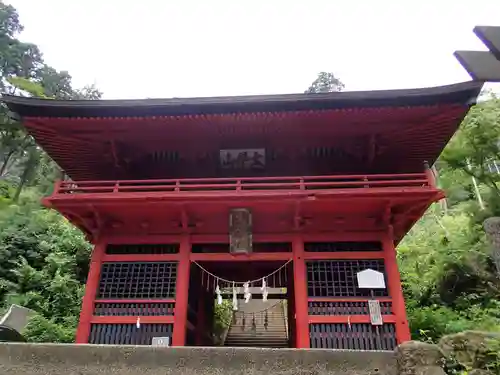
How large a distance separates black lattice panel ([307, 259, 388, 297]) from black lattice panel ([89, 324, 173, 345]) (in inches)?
146

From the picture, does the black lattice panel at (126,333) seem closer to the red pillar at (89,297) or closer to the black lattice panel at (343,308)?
the red pillar at (89,297)

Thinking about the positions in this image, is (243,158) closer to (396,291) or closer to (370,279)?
(370,279)

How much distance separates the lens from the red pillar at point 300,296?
9586 mm

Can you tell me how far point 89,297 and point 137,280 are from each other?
1.22 metres

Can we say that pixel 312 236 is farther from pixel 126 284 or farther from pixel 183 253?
pixel 126 284

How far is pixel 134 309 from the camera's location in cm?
1023

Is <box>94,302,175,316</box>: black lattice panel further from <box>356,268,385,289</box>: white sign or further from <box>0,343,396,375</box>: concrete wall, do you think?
<box>0,343,396,375</box>: concrete wall

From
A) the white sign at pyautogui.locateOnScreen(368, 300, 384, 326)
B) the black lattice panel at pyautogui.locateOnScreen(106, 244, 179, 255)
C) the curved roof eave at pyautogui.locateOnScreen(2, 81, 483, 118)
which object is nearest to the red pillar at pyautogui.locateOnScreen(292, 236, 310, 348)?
the white sign at pyautogui.locateOnScreen(368, 300, 384, 326)

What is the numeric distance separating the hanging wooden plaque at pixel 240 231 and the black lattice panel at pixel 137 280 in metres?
1.74

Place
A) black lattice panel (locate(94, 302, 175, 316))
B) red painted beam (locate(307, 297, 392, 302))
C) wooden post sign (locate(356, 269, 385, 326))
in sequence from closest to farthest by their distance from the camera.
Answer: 1. wooden post sign (locate(356, 269, 385, 326))
2. red painted beam (locate(307, 297, 392, 302))
3. black lattice panel (locate(94, 302, 175, 316))


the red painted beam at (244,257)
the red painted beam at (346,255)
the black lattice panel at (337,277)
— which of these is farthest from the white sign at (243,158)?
the black lattice panel at (337,277)

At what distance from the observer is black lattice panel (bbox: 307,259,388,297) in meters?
10.1

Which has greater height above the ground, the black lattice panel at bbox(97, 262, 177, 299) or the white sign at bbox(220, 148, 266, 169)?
the white sign at bbox(220, 148, 266, 169)

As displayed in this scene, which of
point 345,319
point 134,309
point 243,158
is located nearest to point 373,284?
point 345,319
